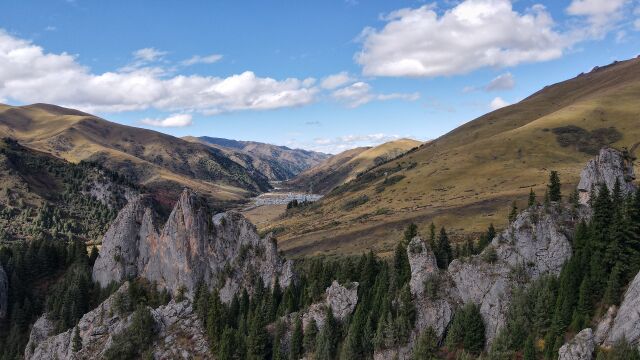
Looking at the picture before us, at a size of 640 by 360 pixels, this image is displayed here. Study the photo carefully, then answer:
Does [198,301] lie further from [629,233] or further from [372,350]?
[629,233]

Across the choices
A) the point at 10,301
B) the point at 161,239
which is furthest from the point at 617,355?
the point at 10,301

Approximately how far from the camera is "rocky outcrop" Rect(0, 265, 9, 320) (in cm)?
12781

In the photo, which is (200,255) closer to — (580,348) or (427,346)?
(427,346)

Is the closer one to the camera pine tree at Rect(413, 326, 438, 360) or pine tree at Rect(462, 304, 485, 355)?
pine tree at Rect(462, 304, 485, 355)

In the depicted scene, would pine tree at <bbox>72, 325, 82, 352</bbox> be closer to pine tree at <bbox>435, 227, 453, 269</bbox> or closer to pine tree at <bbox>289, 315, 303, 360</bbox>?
pine tree at <bbox>289, 315, 303, 360</bbox>

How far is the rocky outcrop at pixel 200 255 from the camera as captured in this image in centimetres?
11662

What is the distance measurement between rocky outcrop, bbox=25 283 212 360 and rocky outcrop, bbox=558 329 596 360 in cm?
6558

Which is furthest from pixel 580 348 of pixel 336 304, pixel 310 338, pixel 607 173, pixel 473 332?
pixel 607 173

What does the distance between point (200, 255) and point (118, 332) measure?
26340 mm

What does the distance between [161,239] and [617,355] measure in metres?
103

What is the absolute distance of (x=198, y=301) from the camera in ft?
348

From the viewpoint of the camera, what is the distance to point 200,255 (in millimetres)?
119688

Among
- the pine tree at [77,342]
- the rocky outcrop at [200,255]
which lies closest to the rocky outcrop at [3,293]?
the rocky outcrop at [200,255]

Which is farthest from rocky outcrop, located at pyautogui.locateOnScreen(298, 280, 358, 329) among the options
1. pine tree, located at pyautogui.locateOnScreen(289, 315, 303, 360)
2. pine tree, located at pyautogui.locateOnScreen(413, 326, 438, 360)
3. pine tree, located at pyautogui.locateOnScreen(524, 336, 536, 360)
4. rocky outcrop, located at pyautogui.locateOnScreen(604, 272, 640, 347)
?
rocky outcrop, located at pyautogui.locateOnScreen(604, 272, 640, 347)
